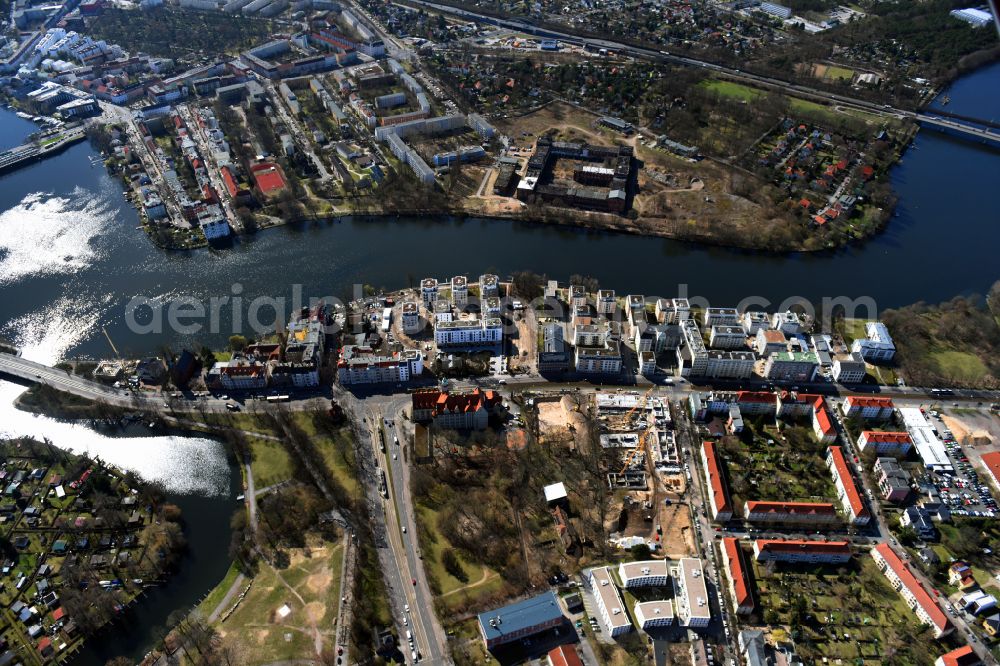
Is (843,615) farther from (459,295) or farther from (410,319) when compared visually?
(459,295)

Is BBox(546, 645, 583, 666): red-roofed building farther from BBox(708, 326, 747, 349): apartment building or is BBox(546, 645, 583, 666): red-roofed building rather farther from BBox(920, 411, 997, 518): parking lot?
BBox(708, 326, 747, 349): apartment building

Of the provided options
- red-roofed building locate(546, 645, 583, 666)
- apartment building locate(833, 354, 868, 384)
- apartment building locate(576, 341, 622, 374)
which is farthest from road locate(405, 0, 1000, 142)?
red-roofed building locate(546, 645, 583, 666)

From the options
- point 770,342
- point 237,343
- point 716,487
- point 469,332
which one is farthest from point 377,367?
point 770,342

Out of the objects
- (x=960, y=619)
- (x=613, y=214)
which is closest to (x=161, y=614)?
(x=960, y=619)

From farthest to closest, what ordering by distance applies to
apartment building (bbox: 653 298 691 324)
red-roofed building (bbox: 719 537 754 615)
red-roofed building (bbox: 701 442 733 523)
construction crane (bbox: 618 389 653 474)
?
1. apartment building (bbox: 653 298 691 324)
2. construction crane (bbox: 618 389 653 474)
3. red-roofed building (bbox: 701 442 733 523)
4. red-roofed building (bbox: 719 537 754 615)

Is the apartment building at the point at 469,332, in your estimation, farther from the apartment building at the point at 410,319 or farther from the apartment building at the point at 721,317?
the apartment building at the point at 721,317

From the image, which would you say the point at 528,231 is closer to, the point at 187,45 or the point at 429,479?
the point at 429,479
